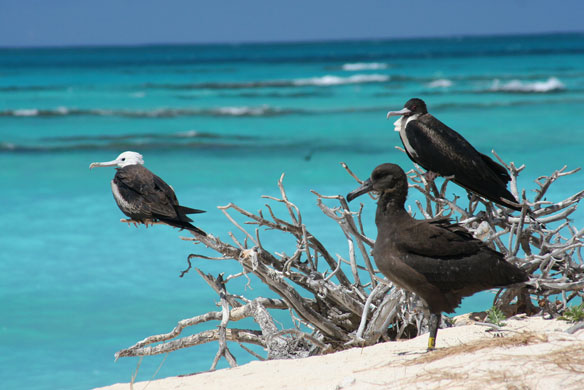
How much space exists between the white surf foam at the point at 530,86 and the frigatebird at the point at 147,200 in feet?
90.4

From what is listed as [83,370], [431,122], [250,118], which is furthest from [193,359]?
[250,118]

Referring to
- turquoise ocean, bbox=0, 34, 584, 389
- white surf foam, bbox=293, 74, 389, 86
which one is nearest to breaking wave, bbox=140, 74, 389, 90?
white surf foam, bbox=293, 74, 389, 86

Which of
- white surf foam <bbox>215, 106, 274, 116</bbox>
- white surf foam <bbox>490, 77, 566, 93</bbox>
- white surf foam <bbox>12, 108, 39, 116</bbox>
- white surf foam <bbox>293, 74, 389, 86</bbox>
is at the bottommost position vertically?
white surf foam <bbox>215, 106, 274, 116</bbox>

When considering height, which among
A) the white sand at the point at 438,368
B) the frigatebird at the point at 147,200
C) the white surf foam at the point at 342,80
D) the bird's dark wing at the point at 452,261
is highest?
the white surf foam at the point at 342,80

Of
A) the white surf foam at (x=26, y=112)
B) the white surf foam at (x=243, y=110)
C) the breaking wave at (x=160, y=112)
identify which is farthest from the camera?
the white surf foam at (x=26, y=112)

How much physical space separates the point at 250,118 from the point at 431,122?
1998 cm

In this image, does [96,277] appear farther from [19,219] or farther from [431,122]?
[431,122]

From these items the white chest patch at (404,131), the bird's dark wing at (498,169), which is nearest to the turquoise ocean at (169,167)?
the white chest patch at (404,131)

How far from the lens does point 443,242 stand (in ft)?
Result: 11.3

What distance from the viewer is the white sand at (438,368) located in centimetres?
304

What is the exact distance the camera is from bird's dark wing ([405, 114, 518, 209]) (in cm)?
425

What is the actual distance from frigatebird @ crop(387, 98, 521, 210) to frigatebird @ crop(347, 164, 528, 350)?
2.54ft

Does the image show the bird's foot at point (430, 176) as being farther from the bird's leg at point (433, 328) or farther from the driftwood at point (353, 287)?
the bird's leg at point (433, 328)

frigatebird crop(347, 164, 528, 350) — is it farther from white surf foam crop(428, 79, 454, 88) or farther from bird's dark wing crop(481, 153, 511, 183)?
white surf foam crop(428, 79, 454, 88)
